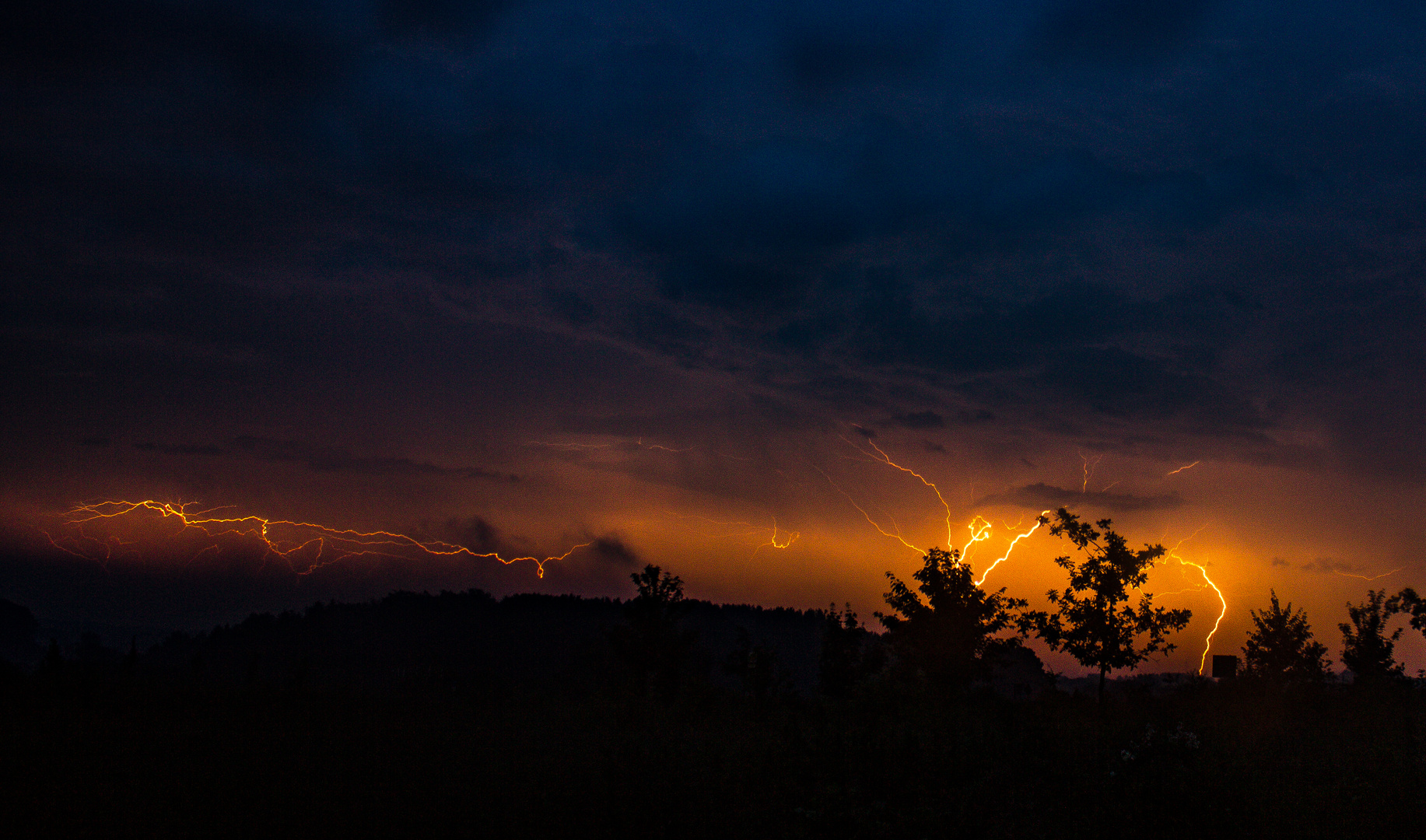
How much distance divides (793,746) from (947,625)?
36.5 feet

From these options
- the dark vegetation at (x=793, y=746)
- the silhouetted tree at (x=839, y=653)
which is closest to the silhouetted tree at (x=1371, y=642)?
the dark vegetation at (x=793, y=746)

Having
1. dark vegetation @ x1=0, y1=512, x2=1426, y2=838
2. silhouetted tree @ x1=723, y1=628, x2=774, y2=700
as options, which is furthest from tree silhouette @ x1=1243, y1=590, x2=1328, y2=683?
silhouetted tree @ x1=723, y1=628, x2=774, y2=700

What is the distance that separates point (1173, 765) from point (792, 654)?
390 feet

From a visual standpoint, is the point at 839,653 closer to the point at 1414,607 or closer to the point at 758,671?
the point at 758,671

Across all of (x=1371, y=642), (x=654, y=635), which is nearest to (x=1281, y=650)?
(x=1371, y=642)

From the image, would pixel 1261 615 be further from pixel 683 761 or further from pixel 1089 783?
pixel 683 761

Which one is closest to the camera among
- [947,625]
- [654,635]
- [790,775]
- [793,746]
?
[790,775]

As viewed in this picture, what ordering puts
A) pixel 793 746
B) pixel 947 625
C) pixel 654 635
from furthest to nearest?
pixel 654 635 < pixel 947 625 < pixel 793 746

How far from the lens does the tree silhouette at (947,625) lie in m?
23.0

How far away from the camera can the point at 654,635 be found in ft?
102

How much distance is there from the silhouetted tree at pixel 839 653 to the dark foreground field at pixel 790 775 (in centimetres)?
Result: 1102

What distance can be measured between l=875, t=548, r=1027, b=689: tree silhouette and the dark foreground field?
67.2 inches

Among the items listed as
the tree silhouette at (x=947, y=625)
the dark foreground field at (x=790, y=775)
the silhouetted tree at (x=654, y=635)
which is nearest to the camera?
the dark foreground field at (x=790, y=775)

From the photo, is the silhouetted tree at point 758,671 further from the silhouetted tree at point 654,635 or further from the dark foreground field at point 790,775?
the dark foreground field at point 790,775
